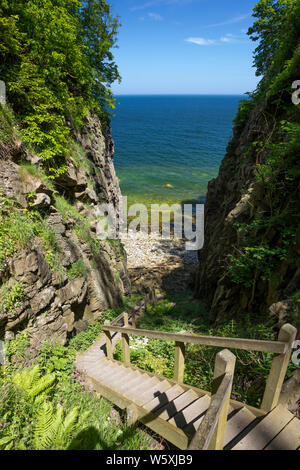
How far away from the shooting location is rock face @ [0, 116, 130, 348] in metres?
4.93

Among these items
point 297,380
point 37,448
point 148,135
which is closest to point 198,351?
point 297,380

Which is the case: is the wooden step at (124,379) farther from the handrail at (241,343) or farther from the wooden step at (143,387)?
the handrail at (241,343)

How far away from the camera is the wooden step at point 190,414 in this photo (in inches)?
115

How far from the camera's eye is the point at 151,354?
6160 mm

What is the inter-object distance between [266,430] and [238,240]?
5.52m

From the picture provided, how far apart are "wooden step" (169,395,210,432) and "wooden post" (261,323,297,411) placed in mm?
818

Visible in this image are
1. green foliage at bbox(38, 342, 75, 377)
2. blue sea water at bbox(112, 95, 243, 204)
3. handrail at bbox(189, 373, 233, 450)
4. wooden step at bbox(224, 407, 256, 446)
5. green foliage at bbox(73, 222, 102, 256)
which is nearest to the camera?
handrail at bbox(189, 373, 233, 450)

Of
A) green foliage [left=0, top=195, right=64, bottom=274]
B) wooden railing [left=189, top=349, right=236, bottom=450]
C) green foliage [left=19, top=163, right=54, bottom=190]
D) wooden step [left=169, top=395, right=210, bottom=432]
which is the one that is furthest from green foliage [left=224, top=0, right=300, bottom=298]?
green foliage [left=19, top=163, right=54, bottom=190]

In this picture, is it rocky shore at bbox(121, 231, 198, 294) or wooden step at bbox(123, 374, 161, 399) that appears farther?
rocky shore at bbox(121, 231, 198, 294)

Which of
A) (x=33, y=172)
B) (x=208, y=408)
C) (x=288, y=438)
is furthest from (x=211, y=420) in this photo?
(x=33, y=172)

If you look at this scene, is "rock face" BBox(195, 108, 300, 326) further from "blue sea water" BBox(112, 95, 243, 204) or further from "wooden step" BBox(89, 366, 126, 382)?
"blue sea water" BBox(112, 95, 243, 204)

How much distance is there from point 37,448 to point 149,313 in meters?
7.87

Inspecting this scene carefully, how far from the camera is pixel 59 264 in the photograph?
6.27 metres
